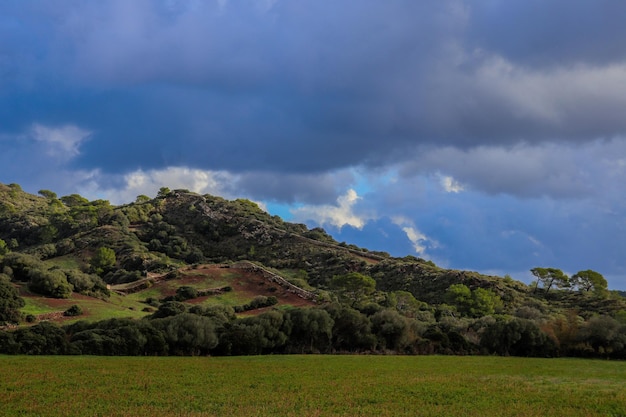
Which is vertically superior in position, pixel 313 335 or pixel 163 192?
pixel 163 192

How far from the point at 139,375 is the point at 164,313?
28561mm

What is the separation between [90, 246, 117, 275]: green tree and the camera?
10343cm

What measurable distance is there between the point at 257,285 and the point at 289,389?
202ft

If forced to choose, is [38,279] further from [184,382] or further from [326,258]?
[326,258]

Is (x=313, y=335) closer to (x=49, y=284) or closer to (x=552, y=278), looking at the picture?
(x=49, y=284)

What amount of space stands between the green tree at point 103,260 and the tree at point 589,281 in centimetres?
8770

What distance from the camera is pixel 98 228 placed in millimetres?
127812

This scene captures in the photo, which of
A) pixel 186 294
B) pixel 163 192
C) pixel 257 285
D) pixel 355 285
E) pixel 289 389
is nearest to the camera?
pixel 289 389

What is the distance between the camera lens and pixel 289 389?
2561 cm

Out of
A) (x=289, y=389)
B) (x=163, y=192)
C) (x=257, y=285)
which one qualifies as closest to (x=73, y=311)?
(x=257, y=285)

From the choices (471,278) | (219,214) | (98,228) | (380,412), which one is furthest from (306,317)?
(219,214)

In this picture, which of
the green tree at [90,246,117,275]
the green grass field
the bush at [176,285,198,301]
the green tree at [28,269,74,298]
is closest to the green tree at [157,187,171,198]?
the green tree at [90,246,117,275]

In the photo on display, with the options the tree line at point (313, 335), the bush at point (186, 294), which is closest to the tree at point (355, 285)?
the bush at point (186, 294)

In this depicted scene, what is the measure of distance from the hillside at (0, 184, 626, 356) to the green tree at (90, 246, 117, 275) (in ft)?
0.73
